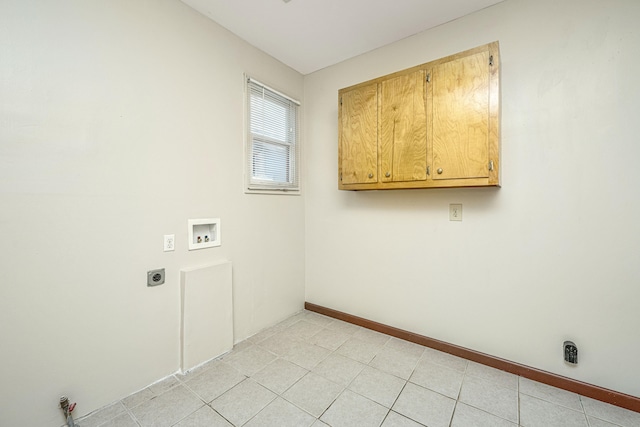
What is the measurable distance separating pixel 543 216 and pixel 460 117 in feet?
2.92

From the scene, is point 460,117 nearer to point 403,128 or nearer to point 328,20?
point 403,128

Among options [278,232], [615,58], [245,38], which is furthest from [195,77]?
[615,58]

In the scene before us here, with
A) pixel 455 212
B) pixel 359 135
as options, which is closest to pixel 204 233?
pixel 359 135

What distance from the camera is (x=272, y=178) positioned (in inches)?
106

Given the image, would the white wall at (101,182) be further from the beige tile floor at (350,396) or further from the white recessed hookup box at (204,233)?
the beige tile floor at (350,396)

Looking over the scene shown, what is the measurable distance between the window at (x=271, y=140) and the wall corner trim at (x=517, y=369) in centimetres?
162

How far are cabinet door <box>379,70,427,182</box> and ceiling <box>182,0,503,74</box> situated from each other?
0.48 m

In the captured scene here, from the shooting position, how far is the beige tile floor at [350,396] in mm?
1490

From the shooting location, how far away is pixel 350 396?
66.2 inches

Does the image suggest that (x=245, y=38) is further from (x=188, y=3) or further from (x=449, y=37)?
(x=449, y=37)

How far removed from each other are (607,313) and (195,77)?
326cm

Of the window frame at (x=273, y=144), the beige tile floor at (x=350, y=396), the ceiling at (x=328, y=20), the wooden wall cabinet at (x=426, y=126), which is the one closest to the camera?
the beige tile floor at (x=350, y=396)

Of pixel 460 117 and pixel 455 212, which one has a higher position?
pixel 460 117

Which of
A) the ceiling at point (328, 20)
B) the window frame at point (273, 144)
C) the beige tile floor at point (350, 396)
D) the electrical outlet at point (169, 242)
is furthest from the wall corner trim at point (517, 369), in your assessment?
the ceiling at point (328, 20)
